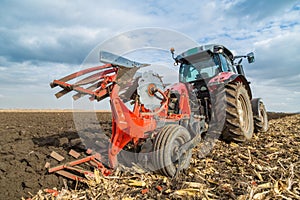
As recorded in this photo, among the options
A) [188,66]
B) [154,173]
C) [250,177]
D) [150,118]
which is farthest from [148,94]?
[188,66]

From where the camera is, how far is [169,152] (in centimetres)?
308

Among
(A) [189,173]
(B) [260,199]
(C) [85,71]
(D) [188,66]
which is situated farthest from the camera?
(D) [188,66]

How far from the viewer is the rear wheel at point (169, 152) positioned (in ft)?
9.91

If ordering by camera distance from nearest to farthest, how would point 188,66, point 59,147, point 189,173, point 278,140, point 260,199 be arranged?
point 260,199
point 189,173
point 59,147
point 278,140
point 188,66

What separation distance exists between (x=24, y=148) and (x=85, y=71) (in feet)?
7.01

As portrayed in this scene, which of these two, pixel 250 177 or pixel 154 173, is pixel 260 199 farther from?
pixel 154 173

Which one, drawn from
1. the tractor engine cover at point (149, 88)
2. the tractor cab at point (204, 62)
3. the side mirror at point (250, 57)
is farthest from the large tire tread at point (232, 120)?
the side mirror at point (250, 57)

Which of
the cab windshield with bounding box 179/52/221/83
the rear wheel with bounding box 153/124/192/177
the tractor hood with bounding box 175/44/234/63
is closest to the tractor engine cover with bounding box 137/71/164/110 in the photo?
the rear wheel with bounding box 153/124/192/177

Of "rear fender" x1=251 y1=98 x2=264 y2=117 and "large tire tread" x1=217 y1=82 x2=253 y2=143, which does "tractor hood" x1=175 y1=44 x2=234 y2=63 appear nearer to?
"large tire tread" x1=217 y1=82 x2=253 y2=143

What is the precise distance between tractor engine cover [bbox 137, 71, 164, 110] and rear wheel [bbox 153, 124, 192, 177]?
1.57 ft

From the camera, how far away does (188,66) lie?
20.4 feet

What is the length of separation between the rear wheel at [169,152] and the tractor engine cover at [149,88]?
0.48 meters

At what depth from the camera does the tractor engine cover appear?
3.32 m

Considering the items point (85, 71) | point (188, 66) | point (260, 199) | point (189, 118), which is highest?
point (188, 66)
